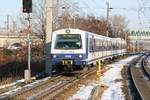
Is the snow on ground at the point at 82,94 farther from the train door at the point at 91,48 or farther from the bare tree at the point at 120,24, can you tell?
the bare tree at the point at 120,24

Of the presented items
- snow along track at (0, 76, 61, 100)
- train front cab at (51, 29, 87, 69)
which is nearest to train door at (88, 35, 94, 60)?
train front cab at (51, 29, 87, 69)

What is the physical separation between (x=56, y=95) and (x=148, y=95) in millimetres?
3679

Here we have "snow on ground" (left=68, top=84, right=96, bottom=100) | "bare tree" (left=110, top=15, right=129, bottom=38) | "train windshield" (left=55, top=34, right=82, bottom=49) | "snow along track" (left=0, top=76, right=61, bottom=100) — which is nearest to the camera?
"snow along track" (left=0, top=76, right=61, bottom=100)

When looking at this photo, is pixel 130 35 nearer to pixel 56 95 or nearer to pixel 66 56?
pixel 66 56

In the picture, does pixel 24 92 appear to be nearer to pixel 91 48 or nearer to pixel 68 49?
pixel 68 49

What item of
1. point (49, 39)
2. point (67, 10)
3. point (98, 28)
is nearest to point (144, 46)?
point (98, 28)

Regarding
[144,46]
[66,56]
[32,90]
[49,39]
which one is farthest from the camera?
[144,46]

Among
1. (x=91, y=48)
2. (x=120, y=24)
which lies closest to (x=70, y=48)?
(x=91, y=48)

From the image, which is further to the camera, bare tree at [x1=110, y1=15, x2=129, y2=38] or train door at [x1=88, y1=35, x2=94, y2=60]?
bare tree at [x1=110, y1=15, x2=129, y2=38]

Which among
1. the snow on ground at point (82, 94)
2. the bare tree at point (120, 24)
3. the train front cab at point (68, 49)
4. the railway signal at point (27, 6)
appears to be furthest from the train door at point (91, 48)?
the bare tree at point (120, 24)

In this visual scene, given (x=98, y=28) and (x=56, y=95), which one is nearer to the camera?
(x=56, y=95)

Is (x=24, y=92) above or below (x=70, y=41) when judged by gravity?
below

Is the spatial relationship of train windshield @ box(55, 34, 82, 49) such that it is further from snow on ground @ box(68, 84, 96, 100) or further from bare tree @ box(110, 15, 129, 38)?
bare tree @ box(110, 15, 129, 38)

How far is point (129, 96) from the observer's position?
16.4 metres
